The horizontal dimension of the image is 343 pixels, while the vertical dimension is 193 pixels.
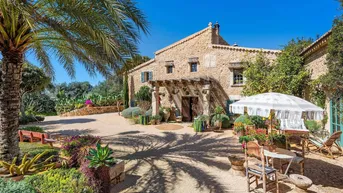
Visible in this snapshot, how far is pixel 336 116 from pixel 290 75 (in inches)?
142

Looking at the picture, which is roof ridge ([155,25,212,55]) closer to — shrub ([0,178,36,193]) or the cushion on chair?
the cushion on chair

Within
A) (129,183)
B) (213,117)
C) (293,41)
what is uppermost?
(293,41)

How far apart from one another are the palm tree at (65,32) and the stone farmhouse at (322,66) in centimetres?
839

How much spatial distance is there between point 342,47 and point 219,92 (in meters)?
9.04

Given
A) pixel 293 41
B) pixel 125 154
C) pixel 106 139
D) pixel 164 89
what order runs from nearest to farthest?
pixel 125 154, pixel 106 139, pixel 293 41, pixel 164 89

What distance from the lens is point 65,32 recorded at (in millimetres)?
4445

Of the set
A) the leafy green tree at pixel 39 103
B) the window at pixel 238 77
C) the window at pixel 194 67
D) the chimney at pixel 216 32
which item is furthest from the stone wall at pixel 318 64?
the leafy green tree at pixel 39 103

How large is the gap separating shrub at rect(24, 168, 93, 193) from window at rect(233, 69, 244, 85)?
43.8 ft

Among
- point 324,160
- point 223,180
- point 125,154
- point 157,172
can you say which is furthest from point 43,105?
point 324,160

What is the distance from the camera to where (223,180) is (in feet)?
17.4

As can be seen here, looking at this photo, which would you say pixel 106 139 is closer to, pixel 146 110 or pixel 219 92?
pixel 146 110

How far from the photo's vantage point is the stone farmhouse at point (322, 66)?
8.22m

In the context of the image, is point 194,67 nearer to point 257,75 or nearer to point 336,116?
point 257,75

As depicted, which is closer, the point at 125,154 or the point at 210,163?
the point at 210,163
